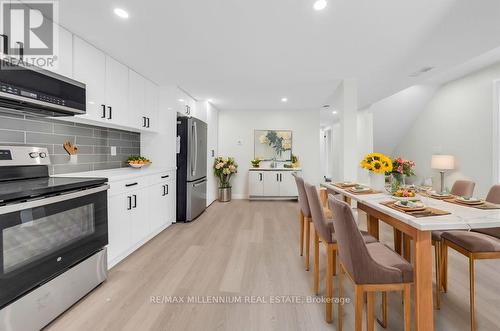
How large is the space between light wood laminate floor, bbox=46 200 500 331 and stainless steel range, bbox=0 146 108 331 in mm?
229

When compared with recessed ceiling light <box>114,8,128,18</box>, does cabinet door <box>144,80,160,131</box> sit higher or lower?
lower

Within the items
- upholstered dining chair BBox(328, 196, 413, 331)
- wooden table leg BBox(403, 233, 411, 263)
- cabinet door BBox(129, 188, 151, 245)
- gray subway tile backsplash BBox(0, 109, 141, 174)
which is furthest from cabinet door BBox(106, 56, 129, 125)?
wooden table leg BBox(403, 233, 411, 263)

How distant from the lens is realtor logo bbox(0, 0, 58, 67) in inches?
65.3

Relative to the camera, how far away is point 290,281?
7.03 feet

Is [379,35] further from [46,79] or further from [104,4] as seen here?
[46,79]

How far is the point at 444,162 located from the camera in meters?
4.64

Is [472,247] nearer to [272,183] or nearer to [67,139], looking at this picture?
[67,139]

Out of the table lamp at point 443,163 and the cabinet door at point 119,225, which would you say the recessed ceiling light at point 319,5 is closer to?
the cabinet door at point 119,225

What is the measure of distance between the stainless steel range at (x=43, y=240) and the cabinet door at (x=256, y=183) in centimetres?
404

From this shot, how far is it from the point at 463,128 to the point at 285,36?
4.39 metres

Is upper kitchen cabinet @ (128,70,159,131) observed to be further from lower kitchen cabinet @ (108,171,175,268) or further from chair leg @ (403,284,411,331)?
chair leg @ (403,284,411,331)

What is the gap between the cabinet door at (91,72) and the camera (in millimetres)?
2260

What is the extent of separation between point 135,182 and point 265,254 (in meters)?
1.78

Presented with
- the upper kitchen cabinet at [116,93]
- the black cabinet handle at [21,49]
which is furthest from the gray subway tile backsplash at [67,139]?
the black cabinet handle at [21,49]
